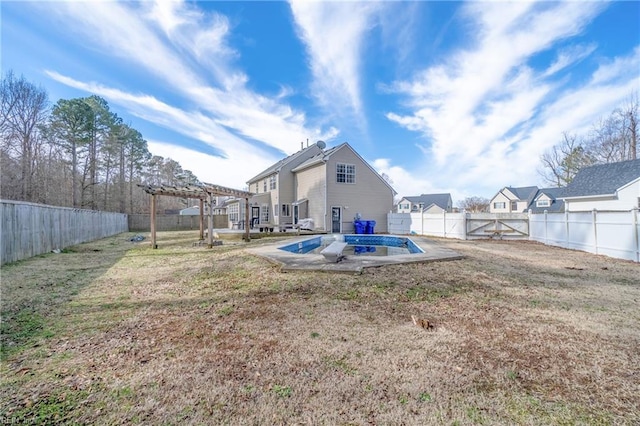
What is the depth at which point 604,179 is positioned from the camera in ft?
52.5

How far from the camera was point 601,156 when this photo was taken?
23672mm

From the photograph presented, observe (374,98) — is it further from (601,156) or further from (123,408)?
(601,156)

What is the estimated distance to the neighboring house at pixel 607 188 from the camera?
552 inches

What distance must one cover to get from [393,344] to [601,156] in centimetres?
3323

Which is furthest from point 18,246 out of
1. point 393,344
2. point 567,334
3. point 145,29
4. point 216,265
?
point 567,334

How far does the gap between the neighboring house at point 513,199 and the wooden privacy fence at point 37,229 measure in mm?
45792

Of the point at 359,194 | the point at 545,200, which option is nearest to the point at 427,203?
the point at 545,200

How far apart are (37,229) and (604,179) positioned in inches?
1117

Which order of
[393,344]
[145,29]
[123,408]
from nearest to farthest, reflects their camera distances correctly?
[123,408], [393,344], [145,29]

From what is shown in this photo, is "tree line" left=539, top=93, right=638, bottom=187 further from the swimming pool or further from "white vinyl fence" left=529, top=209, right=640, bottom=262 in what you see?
the swimming pool

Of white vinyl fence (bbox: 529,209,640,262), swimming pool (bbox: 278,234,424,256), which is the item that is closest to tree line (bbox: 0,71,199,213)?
swimming pool (bbox: 278,234,424,256)

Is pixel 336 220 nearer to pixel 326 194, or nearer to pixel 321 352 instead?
pixel 326 194

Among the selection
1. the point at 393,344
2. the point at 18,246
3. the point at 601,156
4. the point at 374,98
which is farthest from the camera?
the point at 601,156

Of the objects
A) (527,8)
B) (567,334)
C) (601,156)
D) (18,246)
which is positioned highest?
(527,8)
